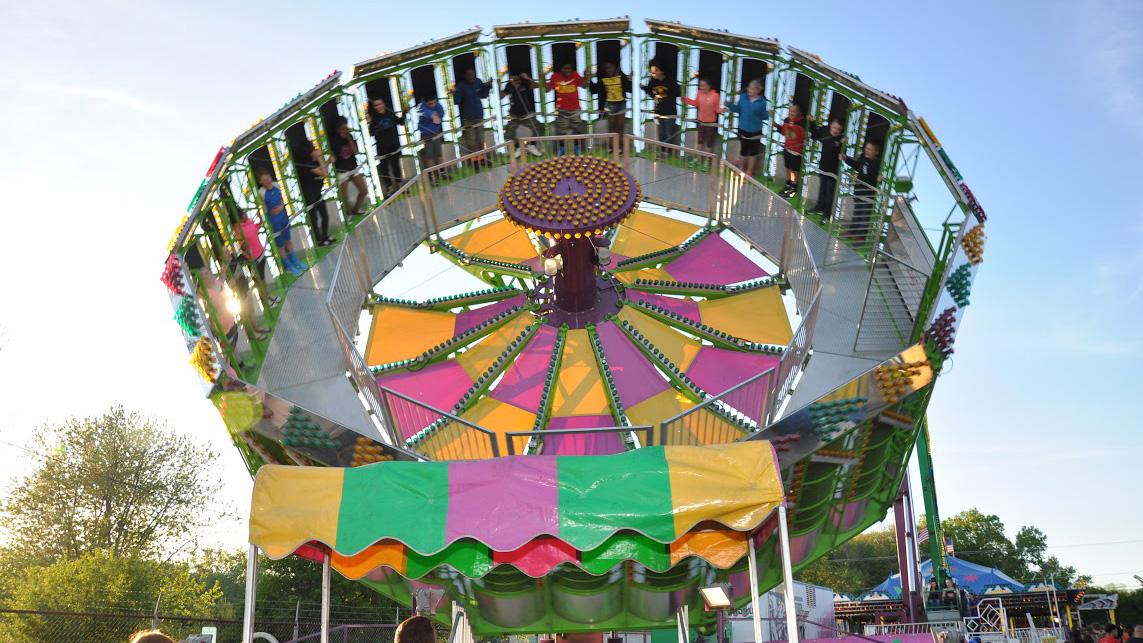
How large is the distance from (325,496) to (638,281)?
31.4 ft

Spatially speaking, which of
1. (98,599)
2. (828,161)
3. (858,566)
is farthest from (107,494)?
(858,566)

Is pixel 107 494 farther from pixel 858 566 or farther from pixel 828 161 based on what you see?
pixel 858 566

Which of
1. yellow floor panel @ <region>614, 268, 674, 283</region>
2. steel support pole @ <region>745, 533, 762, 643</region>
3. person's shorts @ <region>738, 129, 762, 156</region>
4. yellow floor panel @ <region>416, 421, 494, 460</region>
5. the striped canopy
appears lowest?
steel support pole @ <region>745, 533, 762, 643</region>

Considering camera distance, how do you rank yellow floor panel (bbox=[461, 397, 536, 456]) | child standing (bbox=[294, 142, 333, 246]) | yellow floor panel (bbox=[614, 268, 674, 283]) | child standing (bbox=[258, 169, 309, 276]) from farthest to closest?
yellow floor panel (bbox=[614, 268, 674, 283]), child standing (bbox=[294, 142, 333, 246]), child standing (bbox=[258, 169, 309, 276]), yellow floor panel (bbox=[461, 397, 536, 456])

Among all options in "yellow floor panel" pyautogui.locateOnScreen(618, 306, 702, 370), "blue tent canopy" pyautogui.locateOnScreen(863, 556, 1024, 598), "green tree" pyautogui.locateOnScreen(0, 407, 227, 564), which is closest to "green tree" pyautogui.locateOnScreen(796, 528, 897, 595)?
"blue tent canopy" pyautogui.locateOnScreen(863, 556, 1024, 598)

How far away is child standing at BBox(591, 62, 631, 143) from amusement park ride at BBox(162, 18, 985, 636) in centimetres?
15

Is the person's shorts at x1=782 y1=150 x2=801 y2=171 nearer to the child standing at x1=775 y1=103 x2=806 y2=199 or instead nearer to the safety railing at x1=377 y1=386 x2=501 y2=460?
the child standing at x1=775 y1=103 x2=806 y2=199

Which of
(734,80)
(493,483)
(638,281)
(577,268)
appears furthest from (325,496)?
(734,80)

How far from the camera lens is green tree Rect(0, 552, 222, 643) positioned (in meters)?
17.6

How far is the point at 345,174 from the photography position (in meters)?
14.8

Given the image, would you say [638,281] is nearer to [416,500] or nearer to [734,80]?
[734,80]

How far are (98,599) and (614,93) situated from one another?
16.1 meters

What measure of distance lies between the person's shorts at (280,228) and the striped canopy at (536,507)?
7.69 metres

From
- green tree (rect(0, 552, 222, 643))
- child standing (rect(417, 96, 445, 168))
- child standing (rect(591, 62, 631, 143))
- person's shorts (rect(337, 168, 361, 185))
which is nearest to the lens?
person's shorts (rect(337, 168, 361, 185))
